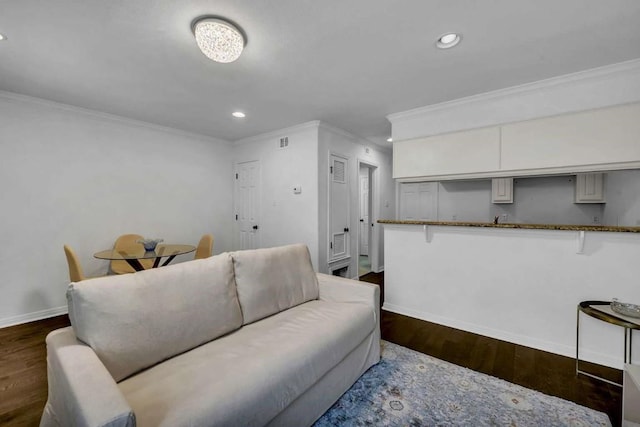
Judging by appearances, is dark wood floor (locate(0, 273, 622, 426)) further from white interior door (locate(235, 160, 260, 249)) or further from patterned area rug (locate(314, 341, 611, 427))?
white interior door (locate(235, 160, 260, 249))

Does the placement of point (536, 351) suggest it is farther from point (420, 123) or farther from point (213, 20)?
point (213, 20)

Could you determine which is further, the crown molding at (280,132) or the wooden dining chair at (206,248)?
the crown molding at (280,132)

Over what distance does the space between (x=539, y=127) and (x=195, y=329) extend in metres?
3.28

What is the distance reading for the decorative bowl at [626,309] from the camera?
1.83 meters

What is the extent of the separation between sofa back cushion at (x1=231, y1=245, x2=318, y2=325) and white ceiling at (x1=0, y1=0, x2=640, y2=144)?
1587 mm

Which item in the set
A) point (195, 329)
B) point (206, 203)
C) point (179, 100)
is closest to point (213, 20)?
point (179, 100)

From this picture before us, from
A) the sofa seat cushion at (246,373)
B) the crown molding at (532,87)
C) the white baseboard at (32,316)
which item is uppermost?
the crown molding at (532,87)

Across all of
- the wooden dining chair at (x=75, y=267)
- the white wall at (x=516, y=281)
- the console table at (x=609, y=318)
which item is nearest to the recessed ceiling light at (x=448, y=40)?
the white wall at (x=516, y=281)

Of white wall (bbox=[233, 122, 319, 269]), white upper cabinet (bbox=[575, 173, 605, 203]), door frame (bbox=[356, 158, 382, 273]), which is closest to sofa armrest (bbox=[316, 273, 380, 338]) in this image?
white wall (bbox=[233, 122, 319, 269])

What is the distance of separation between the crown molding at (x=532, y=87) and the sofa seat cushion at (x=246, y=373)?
2.49 m

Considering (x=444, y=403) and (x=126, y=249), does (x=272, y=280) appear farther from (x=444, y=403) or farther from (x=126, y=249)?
(x=126, y=249)

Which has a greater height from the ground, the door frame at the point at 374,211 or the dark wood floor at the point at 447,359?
the door frame at the point at 374,211

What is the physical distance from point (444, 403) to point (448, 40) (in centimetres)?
249

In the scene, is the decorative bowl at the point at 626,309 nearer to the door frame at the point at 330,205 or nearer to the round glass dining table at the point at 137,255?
the door frame at the point at 330,205
